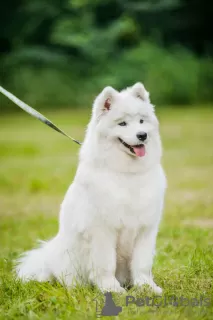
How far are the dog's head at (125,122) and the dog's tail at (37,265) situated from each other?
A: 96 cm

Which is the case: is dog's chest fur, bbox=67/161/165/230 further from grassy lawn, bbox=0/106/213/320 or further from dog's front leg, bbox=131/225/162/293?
grassy lawn, bbox=0/106/213/320

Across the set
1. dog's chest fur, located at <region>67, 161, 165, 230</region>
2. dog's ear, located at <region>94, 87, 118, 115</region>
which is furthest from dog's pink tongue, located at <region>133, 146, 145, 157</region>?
dog's ear, located at <region>94, 87, 118, 115</region>

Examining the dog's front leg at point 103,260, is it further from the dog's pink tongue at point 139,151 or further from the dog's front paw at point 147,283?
the dog's pink tongue at point 139,151

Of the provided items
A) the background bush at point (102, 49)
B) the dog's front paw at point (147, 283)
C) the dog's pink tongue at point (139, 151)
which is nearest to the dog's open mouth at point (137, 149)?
the dog's pink tongue at point (139, 151)

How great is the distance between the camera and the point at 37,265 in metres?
3.98

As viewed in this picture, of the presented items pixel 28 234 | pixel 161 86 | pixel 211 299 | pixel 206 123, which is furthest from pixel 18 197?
pixel 161 86

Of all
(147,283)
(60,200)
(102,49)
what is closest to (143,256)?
(147,283)

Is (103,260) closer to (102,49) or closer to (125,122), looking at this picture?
(125,122)

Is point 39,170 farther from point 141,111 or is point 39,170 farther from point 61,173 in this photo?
point 141,111

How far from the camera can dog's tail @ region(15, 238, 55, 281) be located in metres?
3.88

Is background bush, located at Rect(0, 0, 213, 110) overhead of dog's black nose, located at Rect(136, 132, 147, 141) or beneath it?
overhead

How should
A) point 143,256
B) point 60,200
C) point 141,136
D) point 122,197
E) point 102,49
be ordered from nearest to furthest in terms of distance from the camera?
point 141,136 < point 122,197 < point 143,256 < point 60,200 < point 102,49

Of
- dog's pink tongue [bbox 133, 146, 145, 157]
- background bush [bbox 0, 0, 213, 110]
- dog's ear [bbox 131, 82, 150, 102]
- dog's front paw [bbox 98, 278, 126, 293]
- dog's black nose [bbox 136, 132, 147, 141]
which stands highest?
background bush [bbox 0, 0, 213, 110]

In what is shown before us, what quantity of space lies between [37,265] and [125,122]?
125cm
